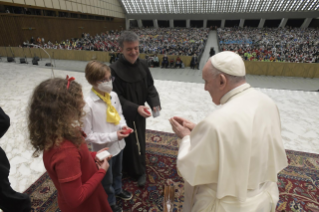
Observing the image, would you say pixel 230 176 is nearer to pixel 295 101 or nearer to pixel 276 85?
pixel 295 101

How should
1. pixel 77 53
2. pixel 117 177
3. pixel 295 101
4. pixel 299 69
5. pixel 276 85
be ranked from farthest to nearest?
pixel 77 53, pixel 299 69, pixel 276 85, pixel 295 101, pixel 117 177

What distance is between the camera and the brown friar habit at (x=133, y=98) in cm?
232

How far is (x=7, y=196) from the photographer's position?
1727 mm

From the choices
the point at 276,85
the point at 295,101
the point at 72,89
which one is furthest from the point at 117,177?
the point at 276,85

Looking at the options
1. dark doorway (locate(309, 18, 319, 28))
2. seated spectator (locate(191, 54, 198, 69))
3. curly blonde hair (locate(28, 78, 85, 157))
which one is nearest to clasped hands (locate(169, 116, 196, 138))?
curly blonde hair (locate(28, 78, 85, 157))

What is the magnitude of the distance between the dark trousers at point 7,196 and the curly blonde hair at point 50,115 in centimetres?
93

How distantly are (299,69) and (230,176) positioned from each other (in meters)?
11.4

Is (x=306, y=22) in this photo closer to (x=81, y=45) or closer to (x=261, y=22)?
(x=261, y=22)

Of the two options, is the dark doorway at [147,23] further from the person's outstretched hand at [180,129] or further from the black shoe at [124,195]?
the person's outstretched hand at [180,129]

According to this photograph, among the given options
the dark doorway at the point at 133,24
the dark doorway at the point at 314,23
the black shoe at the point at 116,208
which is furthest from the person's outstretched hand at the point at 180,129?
the dark doorway at the point at 314,23

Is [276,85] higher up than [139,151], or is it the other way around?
[139,151]

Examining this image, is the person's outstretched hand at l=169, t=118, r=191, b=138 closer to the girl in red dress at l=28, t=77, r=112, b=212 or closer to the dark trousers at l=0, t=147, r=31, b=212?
the girl in red dress at l=28, t=77, r=112, b=212

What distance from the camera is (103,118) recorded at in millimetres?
1859

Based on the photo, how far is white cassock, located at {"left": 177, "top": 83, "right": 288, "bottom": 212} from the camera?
107 centimetres
